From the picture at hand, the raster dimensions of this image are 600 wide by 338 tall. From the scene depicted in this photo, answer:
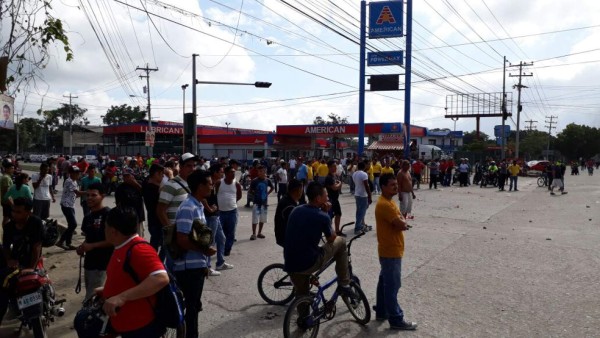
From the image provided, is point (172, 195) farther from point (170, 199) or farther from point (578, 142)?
point (578, 142)

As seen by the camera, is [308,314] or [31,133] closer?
[308,314]

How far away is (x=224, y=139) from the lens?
55562 millimetres

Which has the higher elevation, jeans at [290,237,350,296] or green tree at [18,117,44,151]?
green tree at [18,117,44,151]

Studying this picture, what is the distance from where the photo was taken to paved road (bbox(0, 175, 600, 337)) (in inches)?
215

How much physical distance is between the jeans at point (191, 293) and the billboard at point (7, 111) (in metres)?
4.33

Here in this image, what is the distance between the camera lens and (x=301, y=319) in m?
4.83

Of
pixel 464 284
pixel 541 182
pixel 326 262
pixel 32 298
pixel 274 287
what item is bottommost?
pixel 541 182

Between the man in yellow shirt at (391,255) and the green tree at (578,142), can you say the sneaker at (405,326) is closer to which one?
the man in yellow shirt at (391,255)

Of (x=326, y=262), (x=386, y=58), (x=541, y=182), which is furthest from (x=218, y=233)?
(x=541, y=182)

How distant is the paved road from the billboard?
8.06ft

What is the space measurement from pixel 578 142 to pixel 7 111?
9699cm

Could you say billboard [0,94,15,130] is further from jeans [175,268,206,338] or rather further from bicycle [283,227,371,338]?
bicycle [283,227,371,338]

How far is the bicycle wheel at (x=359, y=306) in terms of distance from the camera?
210 inches

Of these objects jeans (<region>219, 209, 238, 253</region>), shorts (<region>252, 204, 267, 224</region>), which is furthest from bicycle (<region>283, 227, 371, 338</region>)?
shorts (<region>252, 204, 267, 224</region>)
